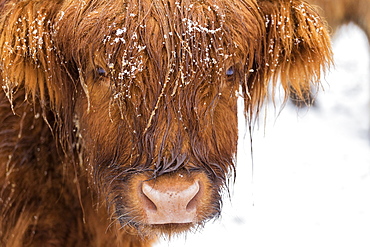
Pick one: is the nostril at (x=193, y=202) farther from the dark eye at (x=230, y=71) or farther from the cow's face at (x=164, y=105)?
the dark eye at (x=230, y=71)

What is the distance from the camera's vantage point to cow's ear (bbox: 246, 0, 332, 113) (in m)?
2.22

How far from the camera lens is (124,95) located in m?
2.02

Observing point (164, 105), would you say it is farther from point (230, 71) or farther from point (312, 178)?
point (312, 178)

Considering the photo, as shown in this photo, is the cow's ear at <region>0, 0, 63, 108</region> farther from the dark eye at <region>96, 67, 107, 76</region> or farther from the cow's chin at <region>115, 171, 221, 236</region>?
the cow's chin at <region>115, 171, 221, 236</region>

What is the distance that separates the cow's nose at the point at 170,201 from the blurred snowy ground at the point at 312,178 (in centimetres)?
89

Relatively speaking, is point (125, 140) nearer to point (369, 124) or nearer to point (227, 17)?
point (227, 17)

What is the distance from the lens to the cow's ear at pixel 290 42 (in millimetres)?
2219

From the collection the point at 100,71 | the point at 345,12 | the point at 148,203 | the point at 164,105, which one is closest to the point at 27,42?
the point at 100,71

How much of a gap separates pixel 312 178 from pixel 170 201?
3.12m

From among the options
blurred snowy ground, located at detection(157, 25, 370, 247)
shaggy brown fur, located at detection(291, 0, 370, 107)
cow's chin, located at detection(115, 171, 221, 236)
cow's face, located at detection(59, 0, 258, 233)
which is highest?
cow's face, located at detection(59, 0, 258, 233)

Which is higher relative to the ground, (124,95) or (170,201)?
(124,95)

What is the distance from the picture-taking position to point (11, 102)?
218 centimetres

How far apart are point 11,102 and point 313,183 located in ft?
10.2

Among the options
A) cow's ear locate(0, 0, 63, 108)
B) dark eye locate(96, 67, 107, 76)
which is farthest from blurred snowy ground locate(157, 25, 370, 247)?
cow's ear locate(0, 0, 63, 108)
